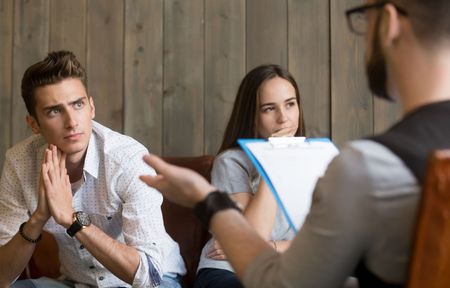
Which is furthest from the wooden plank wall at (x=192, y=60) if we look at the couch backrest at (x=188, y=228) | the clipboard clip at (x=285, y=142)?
the clipboard clip at (x=285, y=142)

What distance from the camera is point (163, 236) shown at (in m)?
1.96

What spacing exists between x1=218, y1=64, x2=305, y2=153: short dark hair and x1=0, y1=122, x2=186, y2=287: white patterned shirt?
1.00 feet

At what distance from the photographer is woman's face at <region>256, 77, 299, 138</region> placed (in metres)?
2.06

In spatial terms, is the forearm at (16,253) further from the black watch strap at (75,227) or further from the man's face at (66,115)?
the man's face at (66,115)

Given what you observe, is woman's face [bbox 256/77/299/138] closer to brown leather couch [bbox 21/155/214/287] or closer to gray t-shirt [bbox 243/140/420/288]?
brown leather couch [bbox 21/155/214/287]

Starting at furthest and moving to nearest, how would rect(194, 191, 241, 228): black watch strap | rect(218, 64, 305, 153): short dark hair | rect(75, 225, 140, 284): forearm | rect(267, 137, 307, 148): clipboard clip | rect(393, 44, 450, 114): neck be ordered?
rect(218, 64, 305, 153): short dark hair, rect(75, 225, 140, 284): forearm, rect(267, 137, 307, 148): clipboard clip, rect(194, 191, 241, 228): black watch strap, rect(393, 44, 450, 114): neck

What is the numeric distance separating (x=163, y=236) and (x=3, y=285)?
49 cm

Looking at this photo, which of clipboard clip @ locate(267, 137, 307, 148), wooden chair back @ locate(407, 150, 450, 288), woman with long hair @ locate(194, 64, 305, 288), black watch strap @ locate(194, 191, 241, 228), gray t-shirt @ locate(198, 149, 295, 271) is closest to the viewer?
wooden chair back @ locate(407, 150, 450, 288)

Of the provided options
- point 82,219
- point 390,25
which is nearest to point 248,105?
point 82,219

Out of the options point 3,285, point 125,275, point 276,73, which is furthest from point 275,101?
point 3,285

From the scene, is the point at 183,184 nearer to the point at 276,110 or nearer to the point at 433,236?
the point at 433,236

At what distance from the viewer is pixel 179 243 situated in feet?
7.24

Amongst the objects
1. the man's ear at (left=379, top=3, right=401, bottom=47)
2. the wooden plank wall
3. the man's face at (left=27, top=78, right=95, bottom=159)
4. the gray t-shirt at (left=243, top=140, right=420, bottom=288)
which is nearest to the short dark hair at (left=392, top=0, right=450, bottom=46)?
the man's ear at (left=379, top=3, right=401, bottom=47)

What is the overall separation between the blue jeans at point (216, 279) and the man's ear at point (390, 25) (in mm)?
1098
